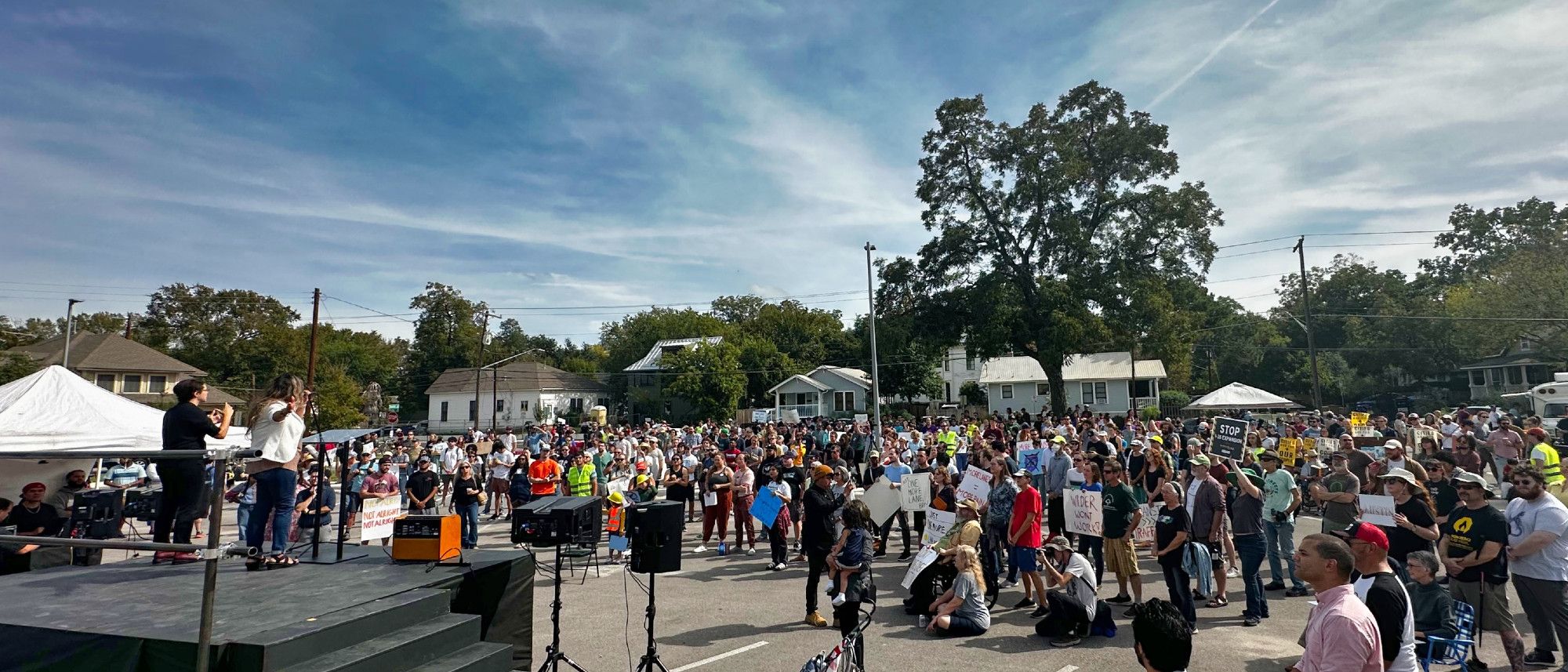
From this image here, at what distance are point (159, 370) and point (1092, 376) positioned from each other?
2575 inches

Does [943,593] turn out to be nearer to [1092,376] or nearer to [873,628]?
[873,628]

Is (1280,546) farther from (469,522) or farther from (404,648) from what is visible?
(469,522)

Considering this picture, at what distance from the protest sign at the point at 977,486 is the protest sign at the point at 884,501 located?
1.47m

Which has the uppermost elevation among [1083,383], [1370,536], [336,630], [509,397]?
[509,397]

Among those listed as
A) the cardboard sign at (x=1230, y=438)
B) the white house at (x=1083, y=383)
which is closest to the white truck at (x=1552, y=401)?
the cardboard sign at (x=1230, y=438)

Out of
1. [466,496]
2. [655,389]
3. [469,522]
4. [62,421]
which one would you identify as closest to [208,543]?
[466,496]

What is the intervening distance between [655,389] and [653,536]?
206 ft

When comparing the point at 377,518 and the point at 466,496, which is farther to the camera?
the point at 466,496

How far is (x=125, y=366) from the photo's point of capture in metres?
46.3

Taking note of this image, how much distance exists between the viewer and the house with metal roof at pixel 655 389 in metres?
63.0

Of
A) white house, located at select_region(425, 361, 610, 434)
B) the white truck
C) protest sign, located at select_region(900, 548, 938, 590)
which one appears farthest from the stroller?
white house, located at select_region(425, 361, 610, 434)

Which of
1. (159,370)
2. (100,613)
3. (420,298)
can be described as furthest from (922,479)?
(420,298)

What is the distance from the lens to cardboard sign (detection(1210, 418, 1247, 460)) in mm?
12734

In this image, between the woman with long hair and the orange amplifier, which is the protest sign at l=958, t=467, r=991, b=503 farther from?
the woman with long hair
